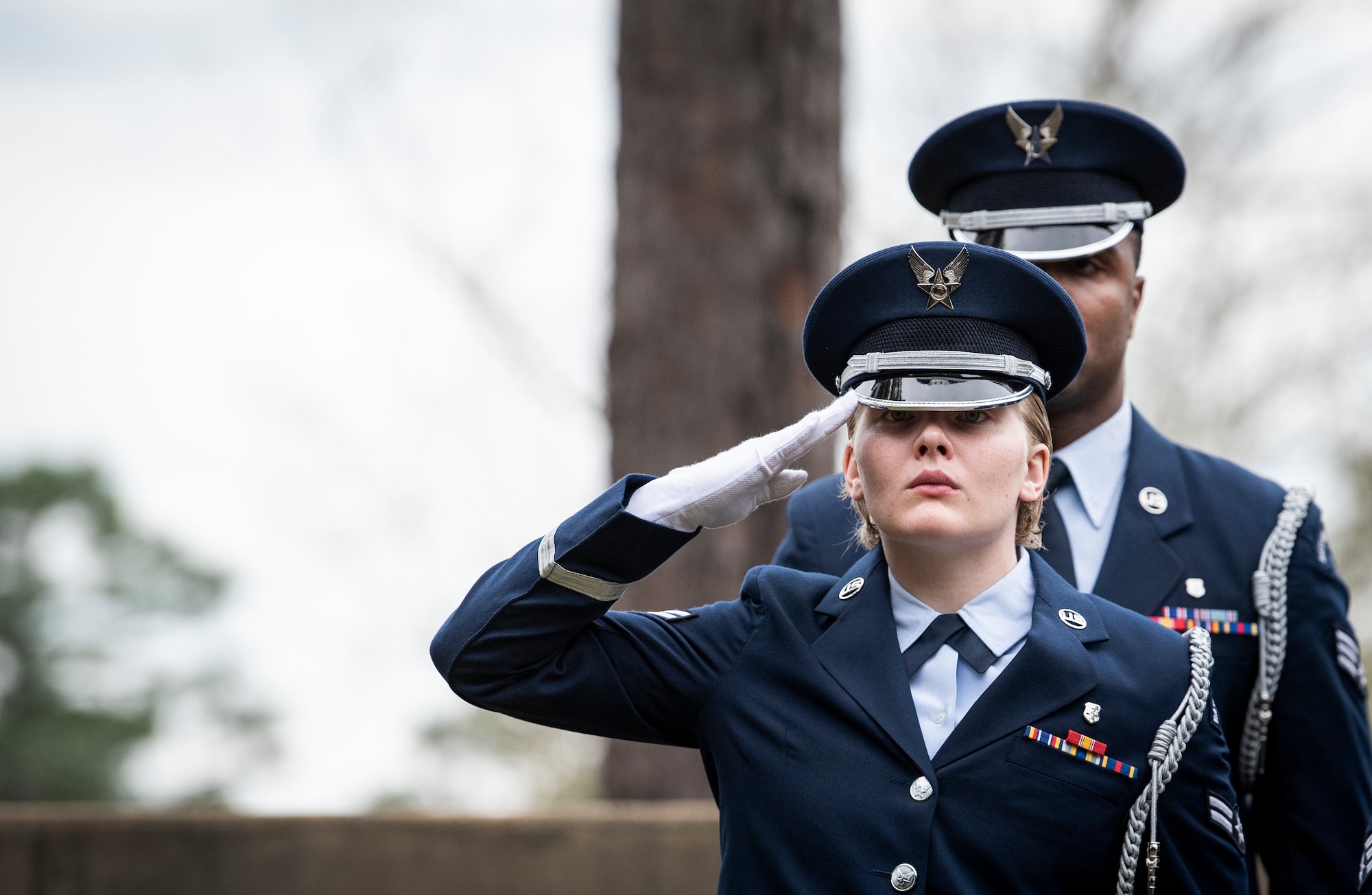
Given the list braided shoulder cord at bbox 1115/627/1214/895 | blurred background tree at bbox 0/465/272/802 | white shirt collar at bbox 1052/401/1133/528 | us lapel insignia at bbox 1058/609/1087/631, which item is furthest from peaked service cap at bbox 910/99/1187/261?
blurred background tree at bbox 0/465/272/802

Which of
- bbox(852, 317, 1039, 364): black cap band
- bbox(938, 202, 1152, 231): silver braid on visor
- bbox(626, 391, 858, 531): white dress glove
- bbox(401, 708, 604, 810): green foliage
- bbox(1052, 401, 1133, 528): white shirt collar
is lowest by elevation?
bbox(401, 708, 604, 810): green foliage

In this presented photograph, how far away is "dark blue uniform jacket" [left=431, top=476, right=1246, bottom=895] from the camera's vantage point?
7.82 ft

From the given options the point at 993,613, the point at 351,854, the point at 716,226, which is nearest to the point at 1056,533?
the point at 993,613

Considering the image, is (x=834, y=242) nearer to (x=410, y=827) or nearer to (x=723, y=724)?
(x=410, y=827)

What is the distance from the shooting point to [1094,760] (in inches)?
95.7

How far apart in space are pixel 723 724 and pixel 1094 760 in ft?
2.04

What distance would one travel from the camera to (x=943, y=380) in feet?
8.13

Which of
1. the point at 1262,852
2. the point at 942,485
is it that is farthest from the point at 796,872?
the point at 1262,852

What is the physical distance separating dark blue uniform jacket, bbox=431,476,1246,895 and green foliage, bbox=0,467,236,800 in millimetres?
7625

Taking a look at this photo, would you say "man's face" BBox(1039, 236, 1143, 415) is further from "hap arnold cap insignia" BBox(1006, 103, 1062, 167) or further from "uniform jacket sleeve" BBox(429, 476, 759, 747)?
"uniform jacket sleeve" BBox(429, 476, 759, 747)

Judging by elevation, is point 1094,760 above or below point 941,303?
below

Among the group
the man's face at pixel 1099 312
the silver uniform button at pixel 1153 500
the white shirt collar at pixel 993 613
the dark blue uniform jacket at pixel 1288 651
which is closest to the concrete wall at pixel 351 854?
the dark blue uniform jacket at pixel 1288 651

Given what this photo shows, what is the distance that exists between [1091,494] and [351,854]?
2.48 m

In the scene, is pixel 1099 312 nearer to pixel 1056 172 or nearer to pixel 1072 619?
pixel 1056 172
